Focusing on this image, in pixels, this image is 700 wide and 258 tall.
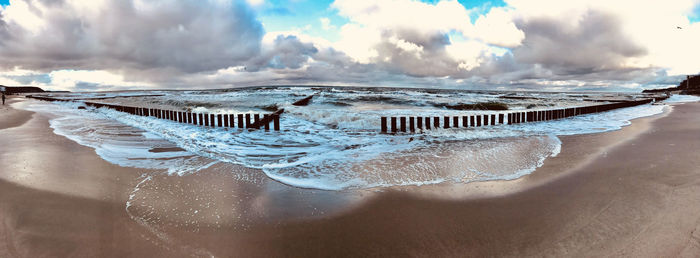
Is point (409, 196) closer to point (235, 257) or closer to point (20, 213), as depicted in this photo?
point (235, 257)

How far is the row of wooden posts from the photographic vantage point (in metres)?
10.0

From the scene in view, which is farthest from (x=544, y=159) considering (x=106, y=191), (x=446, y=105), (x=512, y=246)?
(x=446, y=105)

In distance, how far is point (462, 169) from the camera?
4.80m

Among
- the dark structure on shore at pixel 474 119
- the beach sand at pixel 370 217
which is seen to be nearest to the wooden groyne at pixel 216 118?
the dark structure on shore at pixel 474 119

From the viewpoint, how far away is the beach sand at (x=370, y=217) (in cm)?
236

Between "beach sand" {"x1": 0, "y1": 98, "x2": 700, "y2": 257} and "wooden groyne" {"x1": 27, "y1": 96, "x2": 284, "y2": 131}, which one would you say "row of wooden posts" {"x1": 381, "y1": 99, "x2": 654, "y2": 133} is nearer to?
"wooden groyne" {"x1": 27, "y1": 96, "x2": 284, "y2": 131}

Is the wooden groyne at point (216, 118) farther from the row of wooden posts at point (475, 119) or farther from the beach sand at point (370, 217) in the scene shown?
the beach sand at point (370, 217)

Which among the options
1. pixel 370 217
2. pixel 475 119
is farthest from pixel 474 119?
pixel 370 217

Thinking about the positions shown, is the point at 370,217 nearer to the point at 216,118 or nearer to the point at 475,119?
the point at 475,119

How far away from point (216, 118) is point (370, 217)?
47.6ft

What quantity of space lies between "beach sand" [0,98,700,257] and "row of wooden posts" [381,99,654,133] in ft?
18.1

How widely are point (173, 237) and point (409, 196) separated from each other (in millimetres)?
2322

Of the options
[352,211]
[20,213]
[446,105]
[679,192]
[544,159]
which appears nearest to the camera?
[20,213]

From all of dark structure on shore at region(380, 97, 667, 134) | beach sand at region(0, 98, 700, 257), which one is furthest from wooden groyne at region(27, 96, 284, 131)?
beach sand at region(0, 98, 700, 257)
